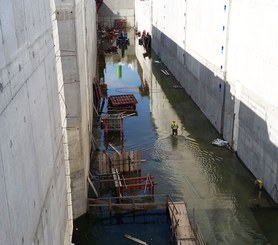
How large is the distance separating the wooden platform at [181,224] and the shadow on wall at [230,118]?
13.8 ft

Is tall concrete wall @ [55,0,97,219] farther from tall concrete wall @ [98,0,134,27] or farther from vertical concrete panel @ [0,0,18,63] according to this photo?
tall concrete wall @ [98,0,134,27]

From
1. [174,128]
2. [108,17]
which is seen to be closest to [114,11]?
[108,17]

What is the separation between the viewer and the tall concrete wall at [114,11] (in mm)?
69000

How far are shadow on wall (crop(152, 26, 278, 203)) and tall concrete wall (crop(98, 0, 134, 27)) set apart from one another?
3680 centimetres

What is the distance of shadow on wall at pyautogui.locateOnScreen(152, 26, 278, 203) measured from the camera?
1619cm

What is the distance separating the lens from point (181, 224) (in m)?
13.7

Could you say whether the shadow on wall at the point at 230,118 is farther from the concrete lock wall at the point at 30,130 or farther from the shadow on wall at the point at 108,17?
the shadow on wall at the point at 108,17

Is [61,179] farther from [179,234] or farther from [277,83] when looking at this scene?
[277,83]

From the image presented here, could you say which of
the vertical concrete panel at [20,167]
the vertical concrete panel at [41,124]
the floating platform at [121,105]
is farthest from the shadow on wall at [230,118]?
the vertical concrete panel at [20,167]

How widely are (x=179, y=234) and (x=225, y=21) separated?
1327 cm

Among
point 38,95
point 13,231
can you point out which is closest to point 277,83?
point 38,95

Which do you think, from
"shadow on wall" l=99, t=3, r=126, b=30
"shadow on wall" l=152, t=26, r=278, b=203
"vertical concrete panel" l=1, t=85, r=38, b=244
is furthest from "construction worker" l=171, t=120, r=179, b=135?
"shadow on wall" l=99, t=3, r=126, b=30

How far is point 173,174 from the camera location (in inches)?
723

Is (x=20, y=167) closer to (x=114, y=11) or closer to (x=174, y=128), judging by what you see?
(x=174, y=128)
